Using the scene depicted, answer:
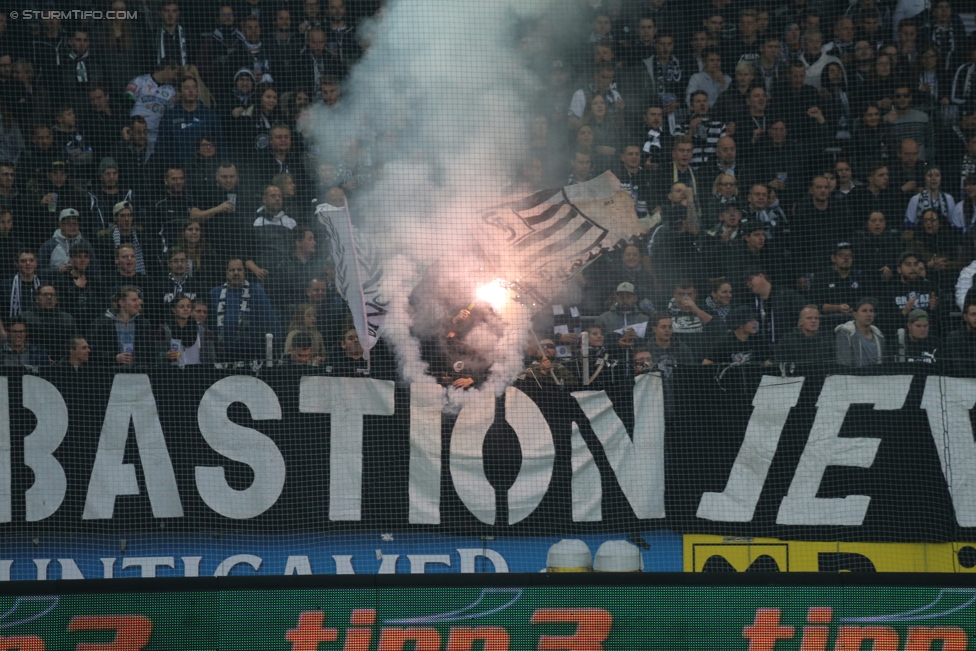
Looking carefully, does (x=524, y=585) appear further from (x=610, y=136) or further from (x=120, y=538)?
(x=610, y=136)

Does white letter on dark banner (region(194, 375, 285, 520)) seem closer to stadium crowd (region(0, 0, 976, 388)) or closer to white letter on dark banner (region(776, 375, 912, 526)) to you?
stadium crowd (region(0, 0, 976, 388))

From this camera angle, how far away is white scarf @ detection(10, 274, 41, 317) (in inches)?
286

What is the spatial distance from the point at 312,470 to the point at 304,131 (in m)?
2.69

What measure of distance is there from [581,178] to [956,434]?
312 centimetres

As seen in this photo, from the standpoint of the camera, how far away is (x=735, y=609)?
5.99m

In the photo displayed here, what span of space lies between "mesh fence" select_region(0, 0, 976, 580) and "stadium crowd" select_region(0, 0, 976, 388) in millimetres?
24

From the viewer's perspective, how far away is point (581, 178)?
8203 mm

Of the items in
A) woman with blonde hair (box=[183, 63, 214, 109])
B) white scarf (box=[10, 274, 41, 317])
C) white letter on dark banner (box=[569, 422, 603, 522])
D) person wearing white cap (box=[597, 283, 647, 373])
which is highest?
woman with blonde hair (box=[183, 63, 214, 109])

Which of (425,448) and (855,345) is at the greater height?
(855,345)

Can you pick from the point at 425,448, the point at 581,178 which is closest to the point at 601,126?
the point at 581,178

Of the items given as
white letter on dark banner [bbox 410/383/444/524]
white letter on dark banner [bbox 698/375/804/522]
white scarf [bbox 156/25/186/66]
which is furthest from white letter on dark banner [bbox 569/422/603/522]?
white scarf [bbox 156/25/186/66]

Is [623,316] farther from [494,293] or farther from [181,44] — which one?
[181,44]

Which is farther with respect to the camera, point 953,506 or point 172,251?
point 172,251

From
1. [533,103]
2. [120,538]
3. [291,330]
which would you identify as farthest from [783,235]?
[120,538]
